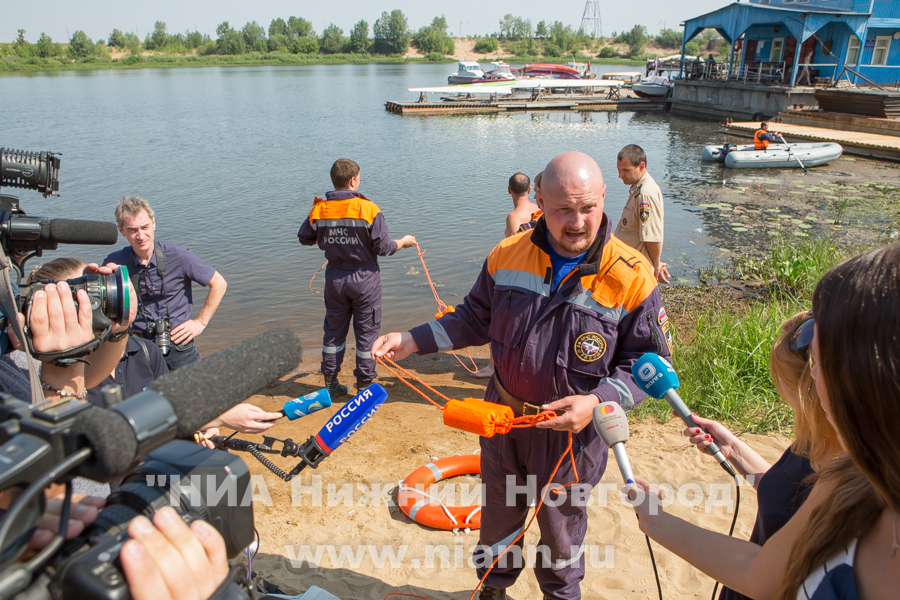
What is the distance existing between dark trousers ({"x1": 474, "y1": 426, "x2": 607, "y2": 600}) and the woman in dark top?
3.38 feet

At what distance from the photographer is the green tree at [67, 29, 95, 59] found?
82.4 meters

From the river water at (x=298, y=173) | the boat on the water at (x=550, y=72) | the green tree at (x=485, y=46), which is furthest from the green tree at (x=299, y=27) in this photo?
the river water at (x=298, y=173)

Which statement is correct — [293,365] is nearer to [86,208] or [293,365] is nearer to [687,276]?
[687,276]

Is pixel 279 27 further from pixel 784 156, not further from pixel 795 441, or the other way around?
pixel 795 441

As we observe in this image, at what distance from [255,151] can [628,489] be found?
2396 centimetres

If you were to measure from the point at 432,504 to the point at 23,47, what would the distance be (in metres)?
99.3

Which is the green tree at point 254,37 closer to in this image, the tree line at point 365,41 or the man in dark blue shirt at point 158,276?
the tree line at point 365,41

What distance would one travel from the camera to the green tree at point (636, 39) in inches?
4050

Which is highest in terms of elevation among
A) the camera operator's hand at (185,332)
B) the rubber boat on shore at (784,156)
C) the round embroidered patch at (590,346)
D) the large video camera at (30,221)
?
→ the large video camera at (30,221)

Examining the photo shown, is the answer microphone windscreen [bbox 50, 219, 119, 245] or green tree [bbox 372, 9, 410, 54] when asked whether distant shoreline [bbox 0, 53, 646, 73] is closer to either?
green tree [bbox 372, 9, 410, 54]

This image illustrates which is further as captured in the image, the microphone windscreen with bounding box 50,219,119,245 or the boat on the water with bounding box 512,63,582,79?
the boat on the water with bounding box 512,63,582,79

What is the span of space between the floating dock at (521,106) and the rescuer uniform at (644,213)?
31.6 meters

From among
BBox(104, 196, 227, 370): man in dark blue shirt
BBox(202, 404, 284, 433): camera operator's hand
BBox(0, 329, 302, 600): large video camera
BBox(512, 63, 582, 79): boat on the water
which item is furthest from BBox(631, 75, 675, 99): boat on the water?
BBox(0, 329, 302, 600): large video camera

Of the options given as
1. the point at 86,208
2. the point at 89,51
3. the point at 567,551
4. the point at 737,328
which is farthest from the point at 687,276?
the point at 89,51
